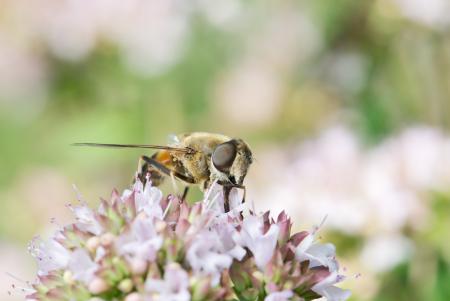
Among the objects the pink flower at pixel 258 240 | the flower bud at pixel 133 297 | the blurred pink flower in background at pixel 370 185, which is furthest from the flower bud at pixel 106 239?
the blurred pink flower in background at pixel 370 185

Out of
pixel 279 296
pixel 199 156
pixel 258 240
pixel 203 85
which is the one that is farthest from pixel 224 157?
pixel 203 85

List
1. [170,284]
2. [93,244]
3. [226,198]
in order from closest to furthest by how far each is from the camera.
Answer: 1. [170,284]
2. [93,244]
3. [226,198]

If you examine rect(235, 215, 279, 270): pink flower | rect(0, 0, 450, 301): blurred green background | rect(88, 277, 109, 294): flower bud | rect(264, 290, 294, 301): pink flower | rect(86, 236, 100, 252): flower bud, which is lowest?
rect(264, 290, 294, 301): pink flower

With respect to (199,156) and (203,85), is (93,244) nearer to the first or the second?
(199,156)

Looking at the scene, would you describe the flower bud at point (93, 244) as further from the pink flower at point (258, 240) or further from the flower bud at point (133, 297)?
the pink flower at point (258, 240)

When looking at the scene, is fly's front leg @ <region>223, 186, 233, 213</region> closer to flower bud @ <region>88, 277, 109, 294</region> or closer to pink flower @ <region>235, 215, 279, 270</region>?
pink flower @ <region>235, 215, 279, 270</region>

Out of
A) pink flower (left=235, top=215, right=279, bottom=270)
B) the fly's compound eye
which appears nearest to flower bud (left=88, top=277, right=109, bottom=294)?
pink flower (left=235, top=215, right=279, bottom=270)

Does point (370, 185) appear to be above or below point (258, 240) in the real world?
above

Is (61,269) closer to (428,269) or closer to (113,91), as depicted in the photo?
(428,269)
